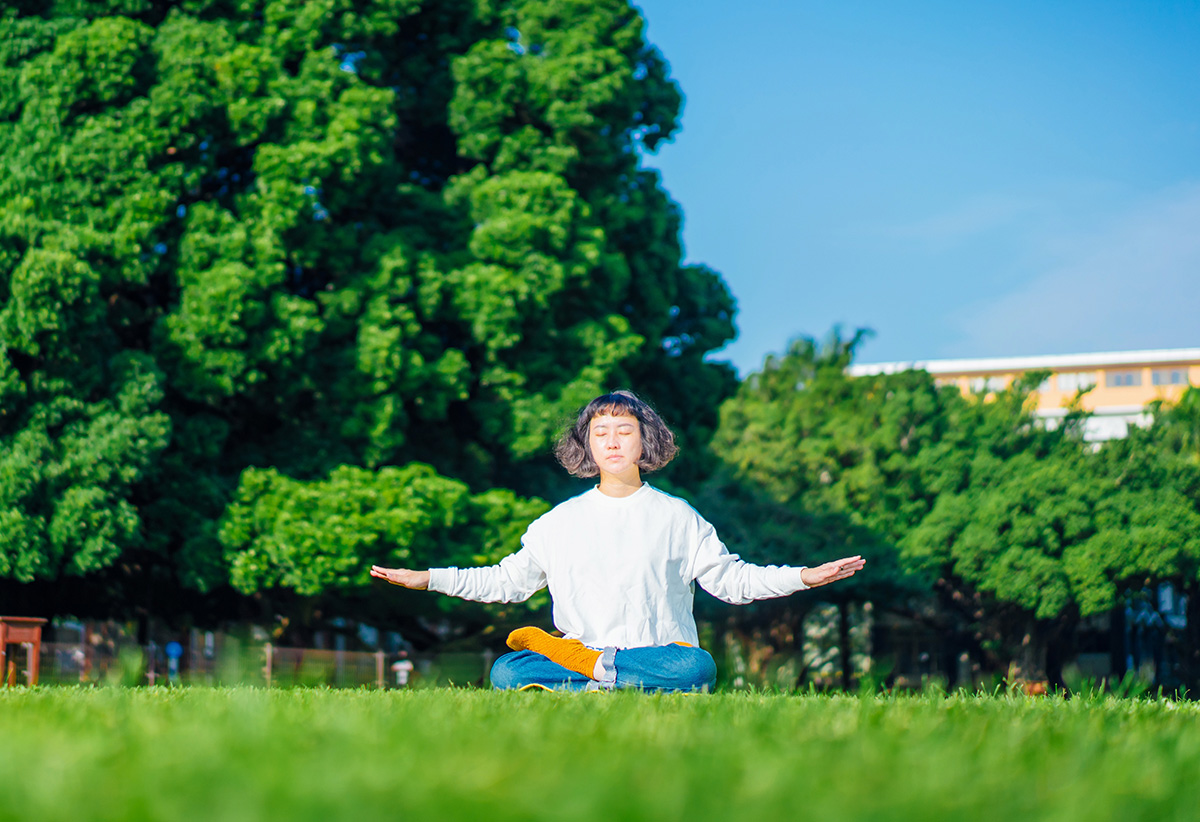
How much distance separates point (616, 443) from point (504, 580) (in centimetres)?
84

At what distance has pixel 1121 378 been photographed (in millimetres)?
66750

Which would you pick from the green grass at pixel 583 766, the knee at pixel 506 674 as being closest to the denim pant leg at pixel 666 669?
the knee at pixel 506 674

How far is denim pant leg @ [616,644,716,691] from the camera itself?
496 centimetres

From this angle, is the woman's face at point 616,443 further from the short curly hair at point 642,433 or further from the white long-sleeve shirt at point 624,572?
the white long-sleeve shirt at point 624,572

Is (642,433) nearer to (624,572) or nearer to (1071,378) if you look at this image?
(624,572)

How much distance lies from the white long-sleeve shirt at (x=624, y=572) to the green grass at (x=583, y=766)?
2197 millimetres

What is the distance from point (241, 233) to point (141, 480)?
3.26m

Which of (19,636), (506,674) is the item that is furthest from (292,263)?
(506,674)

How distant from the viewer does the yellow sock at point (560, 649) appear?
5.11 meters

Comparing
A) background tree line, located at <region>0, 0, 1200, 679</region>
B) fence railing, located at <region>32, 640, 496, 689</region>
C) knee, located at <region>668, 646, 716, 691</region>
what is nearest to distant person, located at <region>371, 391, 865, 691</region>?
knee, located at <region>668, 646, 716, 691</region>

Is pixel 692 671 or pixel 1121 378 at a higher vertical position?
pixel 1121 378

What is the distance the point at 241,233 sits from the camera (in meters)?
14.4

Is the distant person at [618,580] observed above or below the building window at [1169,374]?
below

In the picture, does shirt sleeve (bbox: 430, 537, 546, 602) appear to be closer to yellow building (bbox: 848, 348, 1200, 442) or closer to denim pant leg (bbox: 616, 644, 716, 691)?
denim pant leg (bbox: 616, 644, 716, 691)
